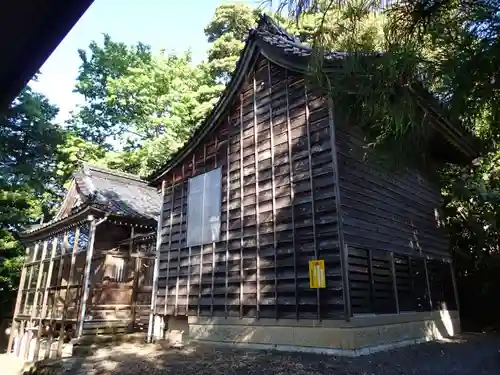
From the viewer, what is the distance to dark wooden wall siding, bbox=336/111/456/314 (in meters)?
6.74

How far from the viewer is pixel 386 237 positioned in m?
7.64

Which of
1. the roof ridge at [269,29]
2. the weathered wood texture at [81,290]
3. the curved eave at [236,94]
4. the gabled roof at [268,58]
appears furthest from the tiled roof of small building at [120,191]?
the roof ridge at [269,29]

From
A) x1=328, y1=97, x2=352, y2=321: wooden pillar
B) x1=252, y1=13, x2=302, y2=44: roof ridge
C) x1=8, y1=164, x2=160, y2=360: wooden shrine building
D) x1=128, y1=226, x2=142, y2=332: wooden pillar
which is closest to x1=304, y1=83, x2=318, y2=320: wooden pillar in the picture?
x1=328, y1=97, x2=352, y2=321: wooden pillar

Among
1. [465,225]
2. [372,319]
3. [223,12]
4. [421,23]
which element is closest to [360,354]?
[372,319]

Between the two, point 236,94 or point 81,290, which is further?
point 81,290

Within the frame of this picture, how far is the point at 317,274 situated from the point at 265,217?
179cm

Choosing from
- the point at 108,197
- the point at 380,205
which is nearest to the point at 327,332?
the point at 380,205

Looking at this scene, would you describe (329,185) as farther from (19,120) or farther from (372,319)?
(19,120)

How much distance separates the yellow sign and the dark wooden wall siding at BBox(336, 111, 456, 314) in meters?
0.47

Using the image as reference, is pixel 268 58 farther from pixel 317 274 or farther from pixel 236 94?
pixel 317 274

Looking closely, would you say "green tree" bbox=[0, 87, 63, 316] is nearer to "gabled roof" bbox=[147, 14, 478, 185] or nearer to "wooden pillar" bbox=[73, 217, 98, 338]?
"wooden pillar" bbox=[73, 217, 98, 338]

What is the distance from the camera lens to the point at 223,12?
72.4 feet

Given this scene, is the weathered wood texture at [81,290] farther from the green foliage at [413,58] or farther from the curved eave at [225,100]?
the green foliage at [413,58]

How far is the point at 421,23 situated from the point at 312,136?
3.98 metres
